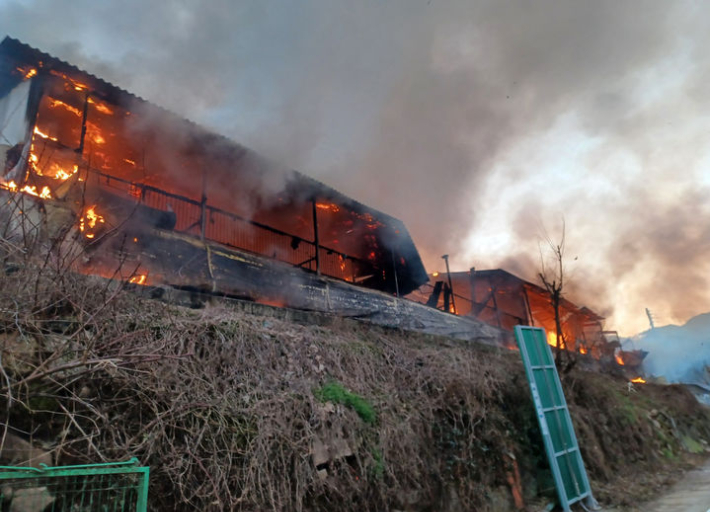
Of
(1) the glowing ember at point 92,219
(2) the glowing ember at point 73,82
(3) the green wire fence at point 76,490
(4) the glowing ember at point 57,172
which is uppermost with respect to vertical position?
(2) the glowing ember at point 73,82

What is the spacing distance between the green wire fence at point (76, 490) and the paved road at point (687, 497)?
25.8 feet

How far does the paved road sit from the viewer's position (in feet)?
20.7

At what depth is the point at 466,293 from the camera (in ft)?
72.8

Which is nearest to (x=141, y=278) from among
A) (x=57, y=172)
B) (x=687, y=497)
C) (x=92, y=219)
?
(x=92, y=219)

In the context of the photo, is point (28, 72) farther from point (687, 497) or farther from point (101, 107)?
point (687, 497)

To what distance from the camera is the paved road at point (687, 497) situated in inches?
248

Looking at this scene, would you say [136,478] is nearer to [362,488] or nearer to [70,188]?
[362,488]

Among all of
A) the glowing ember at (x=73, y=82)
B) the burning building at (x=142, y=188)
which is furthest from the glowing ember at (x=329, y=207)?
the glowing ember at (x=73, y=82)

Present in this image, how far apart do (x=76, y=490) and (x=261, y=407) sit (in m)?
1.92

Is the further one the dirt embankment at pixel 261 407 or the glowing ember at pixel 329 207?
the glowing ember at pixel 329 207

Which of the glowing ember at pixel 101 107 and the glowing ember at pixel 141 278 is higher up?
the glowing ember at pixel 101 107

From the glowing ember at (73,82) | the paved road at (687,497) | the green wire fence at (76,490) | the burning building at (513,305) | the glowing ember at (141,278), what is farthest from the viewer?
the burning building at (513,305)

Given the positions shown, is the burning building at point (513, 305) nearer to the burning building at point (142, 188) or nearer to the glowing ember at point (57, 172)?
the burning building at point (142, 188)

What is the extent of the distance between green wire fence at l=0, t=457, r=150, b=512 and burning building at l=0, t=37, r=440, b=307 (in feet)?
7.69
